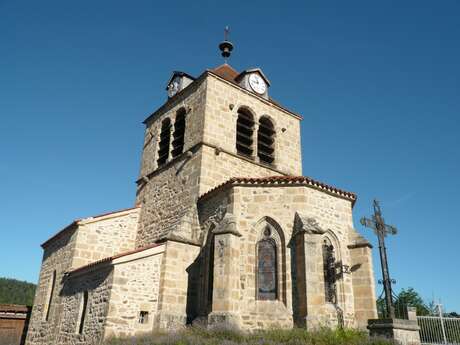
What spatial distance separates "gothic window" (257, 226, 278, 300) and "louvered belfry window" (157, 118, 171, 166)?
23.8 feet

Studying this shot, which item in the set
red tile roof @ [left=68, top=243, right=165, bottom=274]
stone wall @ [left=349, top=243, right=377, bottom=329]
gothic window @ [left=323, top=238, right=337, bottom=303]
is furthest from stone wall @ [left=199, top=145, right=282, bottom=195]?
stone wall @ [left=349, top=243, right=377, bottom=329]

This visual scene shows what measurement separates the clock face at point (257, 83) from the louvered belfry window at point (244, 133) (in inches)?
58.1

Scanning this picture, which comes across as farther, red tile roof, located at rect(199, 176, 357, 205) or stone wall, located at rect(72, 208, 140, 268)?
stone wall, located at rect(72, 208, 140, 268)

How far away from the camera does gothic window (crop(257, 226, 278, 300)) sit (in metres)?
10.6

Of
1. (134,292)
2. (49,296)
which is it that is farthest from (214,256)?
(49,296)

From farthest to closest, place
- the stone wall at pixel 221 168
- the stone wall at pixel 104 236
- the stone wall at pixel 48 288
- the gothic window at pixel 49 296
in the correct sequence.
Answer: the gothic window at pixel 49 296 → the stone wall at pixel 104 236 → the stone wall at pixel 48 288 → the stone wall at pixel 221 168

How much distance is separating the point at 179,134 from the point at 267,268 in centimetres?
805

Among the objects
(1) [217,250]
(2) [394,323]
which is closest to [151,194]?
(1) [217,250]

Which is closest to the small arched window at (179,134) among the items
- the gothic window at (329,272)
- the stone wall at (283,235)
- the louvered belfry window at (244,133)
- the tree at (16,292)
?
the louvered belfry window at (244,133)

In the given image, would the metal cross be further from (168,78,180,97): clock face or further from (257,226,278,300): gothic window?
(168,78,180,97): clock face

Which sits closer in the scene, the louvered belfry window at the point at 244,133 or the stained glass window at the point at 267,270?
the stained glass window at the point at 267,270

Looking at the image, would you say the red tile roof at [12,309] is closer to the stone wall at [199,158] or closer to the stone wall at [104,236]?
the stone wall at [104,236]

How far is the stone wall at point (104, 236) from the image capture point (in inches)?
564

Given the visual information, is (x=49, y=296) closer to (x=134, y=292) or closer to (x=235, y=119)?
(x=134, y=292)
